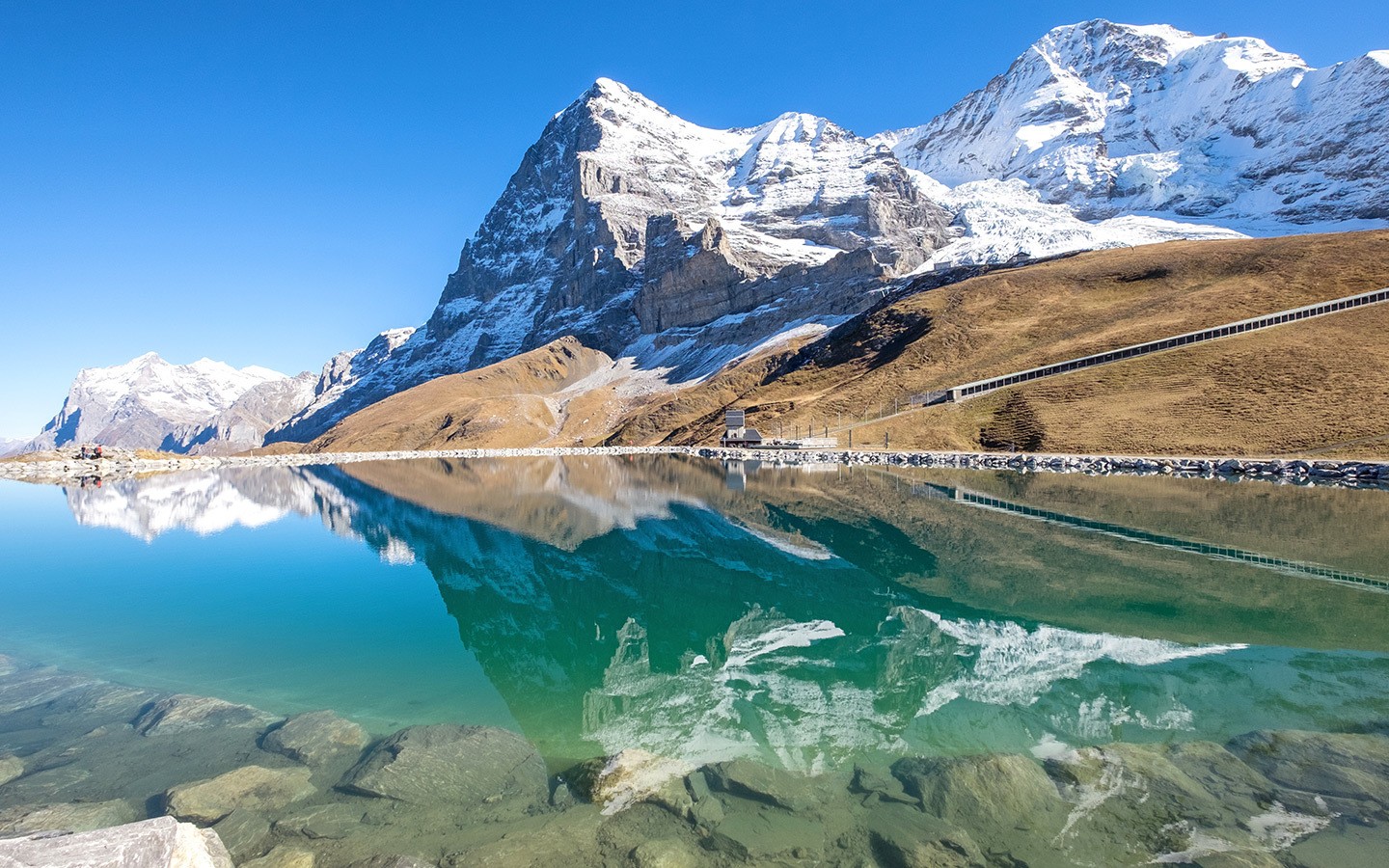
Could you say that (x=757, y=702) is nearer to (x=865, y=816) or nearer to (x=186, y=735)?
(x=865, y=816)

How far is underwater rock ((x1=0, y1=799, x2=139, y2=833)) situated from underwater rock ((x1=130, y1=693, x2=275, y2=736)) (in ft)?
10.0

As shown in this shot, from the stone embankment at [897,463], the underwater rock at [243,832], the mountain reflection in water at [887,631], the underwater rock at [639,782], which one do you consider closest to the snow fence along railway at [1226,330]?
the stone embankment at [897,463]

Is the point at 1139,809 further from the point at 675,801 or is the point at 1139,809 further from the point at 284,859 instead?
the point at 284,859

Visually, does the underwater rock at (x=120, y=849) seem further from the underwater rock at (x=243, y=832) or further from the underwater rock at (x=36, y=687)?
the underwater rock at (x=36, y=687)

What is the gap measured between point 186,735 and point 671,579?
1675 centimetres

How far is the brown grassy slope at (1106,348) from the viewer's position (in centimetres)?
6712

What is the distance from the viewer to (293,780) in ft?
37.7

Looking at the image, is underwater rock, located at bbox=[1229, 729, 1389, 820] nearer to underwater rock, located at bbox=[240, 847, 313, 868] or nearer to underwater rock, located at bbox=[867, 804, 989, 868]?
underwater rock, located at bbox=[867, 804, 989, 868]

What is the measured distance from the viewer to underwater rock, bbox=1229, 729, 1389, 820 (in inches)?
391

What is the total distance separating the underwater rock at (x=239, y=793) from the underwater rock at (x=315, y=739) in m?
0.64

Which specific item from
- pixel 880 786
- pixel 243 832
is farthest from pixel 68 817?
pixel 880 786

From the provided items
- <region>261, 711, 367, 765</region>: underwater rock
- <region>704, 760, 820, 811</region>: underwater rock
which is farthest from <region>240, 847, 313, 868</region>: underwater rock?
<region>704, 760, 820, 811</region>: underwater rock

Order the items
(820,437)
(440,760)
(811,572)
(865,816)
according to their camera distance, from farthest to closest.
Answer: (820,437)
(811,572)
(440,760)
(865,816)

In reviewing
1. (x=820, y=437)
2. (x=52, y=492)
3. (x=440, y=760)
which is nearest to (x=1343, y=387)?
(x=820, y=437)
